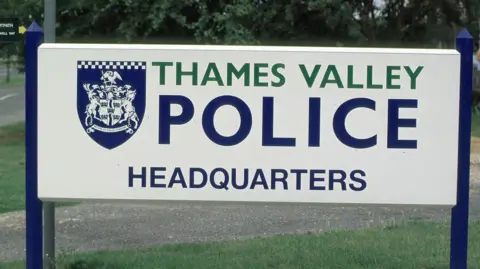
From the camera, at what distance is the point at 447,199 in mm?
4090

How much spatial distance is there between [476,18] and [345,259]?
13.2 metres

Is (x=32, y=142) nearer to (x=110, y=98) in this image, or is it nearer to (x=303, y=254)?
(x=110, y=98)

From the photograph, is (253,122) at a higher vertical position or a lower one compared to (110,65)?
lower

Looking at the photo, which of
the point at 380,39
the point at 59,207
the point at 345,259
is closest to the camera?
the point at 345,259

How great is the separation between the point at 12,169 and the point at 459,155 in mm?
8981

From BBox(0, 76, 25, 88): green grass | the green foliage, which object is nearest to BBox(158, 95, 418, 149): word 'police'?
the green foliage

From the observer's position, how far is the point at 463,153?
4.10m

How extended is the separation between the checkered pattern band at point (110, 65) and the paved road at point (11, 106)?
16.2m

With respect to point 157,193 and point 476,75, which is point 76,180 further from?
point 476,75

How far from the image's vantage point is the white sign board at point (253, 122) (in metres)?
4.05

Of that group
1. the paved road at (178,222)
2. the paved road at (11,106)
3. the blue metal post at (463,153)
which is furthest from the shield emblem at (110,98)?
the paved road at (11,106)

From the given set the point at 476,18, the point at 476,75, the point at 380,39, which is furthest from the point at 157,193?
the point at 476,75

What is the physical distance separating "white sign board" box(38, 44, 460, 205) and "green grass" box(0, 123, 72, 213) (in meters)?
4.52

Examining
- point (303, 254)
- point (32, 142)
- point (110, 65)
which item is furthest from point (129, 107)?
point (303, 254)
